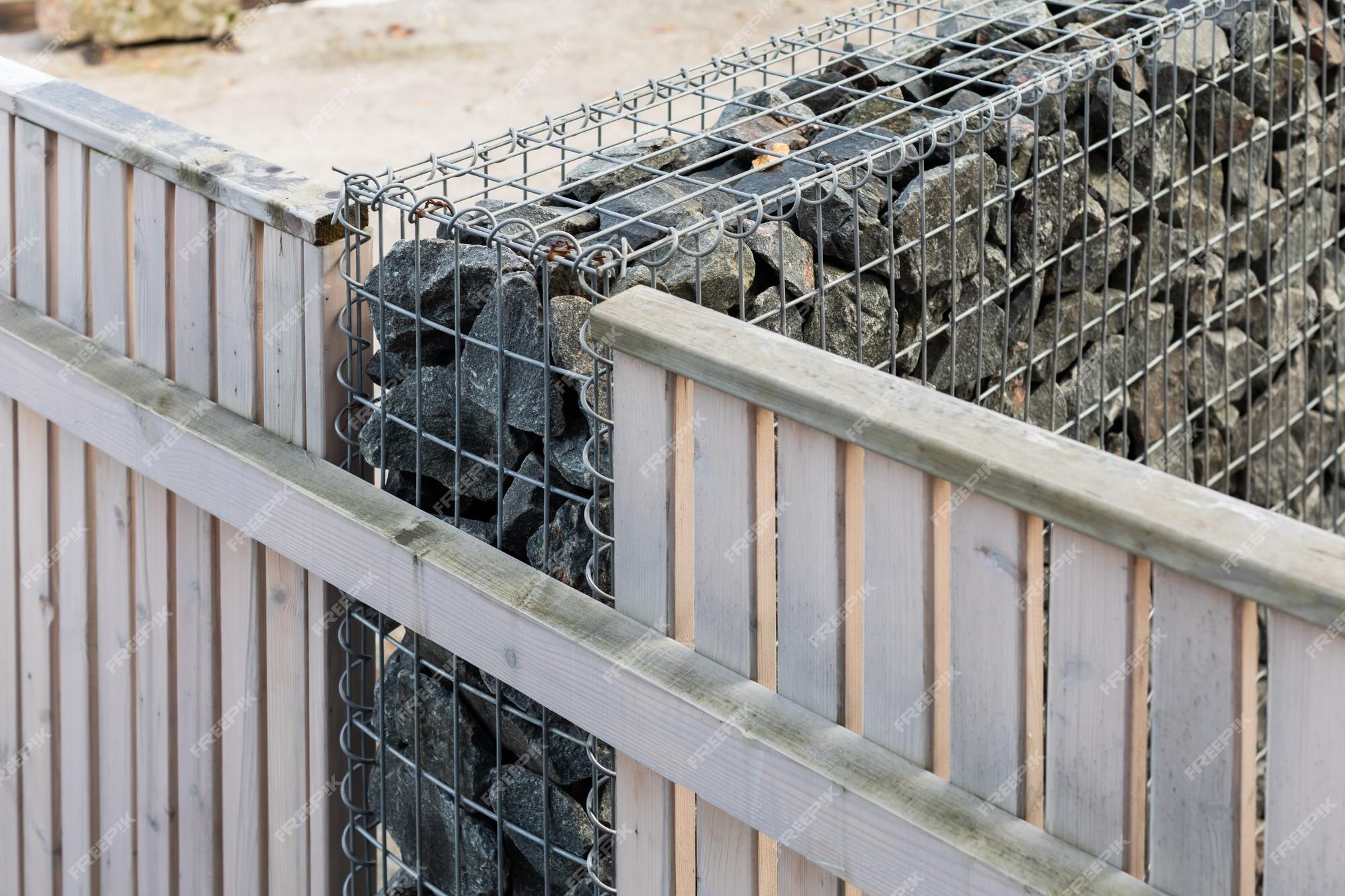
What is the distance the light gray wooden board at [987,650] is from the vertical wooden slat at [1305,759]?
243 millimetres

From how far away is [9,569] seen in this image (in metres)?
2.77

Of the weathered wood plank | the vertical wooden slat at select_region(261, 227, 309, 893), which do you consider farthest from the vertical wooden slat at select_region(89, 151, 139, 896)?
the weathered wood plank

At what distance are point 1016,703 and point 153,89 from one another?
7908 millimetres

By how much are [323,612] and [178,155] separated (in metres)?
0.68

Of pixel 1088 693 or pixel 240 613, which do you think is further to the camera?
pixel 240 613

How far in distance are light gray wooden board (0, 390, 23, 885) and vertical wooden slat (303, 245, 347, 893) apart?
0.79 m

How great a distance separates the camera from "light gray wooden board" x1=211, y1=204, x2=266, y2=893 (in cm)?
223

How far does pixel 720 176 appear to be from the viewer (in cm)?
238

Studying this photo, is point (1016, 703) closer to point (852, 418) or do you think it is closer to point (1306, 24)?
point (852, 418)

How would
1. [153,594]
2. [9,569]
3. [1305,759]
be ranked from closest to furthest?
[1305,759] → [153,594] → [9,569]

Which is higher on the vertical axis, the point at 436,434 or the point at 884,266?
the point at 884,266

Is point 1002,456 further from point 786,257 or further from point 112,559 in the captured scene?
point 112,559

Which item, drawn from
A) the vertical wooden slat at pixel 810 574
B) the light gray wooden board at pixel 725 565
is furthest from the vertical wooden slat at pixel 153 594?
the vertical wooden slat at pixel 810 574

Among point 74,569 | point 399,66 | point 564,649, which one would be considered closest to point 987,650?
point 564,649
